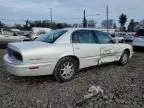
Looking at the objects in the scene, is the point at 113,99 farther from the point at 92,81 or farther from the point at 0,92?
the point at 0,92

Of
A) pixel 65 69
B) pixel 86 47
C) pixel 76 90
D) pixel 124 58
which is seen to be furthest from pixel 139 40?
pixel 76 90

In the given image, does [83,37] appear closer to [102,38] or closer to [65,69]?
[102,38]

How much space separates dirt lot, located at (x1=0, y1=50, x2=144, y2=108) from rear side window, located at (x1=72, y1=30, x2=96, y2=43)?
1.06m

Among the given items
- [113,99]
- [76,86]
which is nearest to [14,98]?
[76,86]

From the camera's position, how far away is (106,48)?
7.03 meters

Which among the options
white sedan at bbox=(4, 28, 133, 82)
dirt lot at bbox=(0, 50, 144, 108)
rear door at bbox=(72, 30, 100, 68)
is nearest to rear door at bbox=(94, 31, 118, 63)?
white sedan at bbox=(4, 28, 133, 82)

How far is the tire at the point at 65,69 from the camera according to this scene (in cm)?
564

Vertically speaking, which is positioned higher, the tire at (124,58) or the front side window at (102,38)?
the front side window at (102,38)

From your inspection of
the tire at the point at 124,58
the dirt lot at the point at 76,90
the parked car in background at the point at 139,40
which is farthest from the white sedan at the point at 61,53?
the parked car in background at the point at 139,40

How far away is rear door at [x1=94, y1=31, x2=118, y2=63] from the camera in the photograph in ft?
22.6

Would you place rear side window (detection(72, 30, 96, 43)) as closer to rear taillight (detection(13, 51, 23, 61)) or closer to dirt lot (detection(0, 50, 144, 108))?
dirt lot (detection(0, 50, 144, 108))

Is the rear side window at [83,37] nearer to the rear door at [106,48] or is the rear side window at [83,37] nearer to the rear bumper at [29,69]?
the rear door at [106,48]

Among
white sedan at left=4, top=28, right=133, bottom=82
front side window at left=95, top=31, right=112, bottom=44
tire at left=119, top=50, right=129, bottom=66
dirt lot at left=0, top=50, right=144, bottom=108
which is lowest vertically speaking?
dirt lot at left=0, top=50, right=144, bottom=108

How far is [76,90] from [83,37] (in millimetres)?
1878
